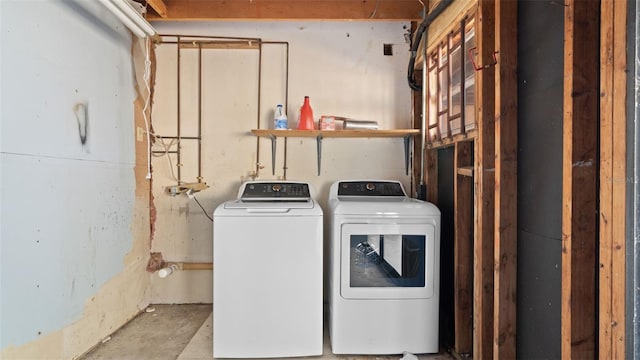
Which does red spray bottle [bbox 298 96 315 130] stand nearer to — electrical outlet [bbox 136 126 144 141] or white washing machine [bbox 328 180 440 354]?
white washing machine [bbox 328 180 440 354]

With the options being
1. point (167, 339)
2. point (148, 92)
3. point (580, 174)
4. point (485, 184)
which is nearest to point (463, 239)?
point (485, 184)

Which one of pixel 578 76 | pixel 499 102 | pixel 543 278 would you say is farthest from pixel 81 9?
pixel 543 278

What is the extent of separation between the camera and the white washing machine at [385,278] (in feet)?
6.22

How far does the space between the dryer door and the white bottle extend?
0.93 meters

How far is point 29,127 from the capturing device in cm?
147

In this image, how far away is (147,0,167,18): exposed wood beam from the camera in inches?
88.9

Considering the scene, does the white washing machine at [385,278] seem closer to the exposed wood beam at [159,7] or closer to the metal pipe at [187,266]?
the metal pipe at [187,266]

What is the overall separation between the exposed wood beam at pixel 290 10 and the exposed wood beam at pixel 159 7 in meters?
0.01

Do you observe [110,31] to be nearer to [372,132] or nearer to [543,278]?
[372,132]

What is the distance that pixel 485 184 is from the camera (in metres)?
1.56

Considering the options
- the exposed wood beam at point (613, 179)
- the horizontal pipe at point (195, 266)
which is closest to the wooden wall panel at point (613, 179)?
the exposed wood beam at point (613, 179)

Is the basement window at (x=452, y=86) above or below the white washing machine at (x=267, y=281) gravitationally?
above

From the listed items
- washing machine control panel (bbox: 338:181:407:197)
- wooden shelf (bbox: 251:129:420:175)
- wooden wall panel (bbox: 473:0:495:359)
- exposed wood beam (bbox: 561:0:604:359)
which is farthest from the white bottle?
exposed wood beam (bbox: 561:0:604:359)

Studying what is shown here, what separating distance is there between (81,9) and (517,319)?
273 centimetres
